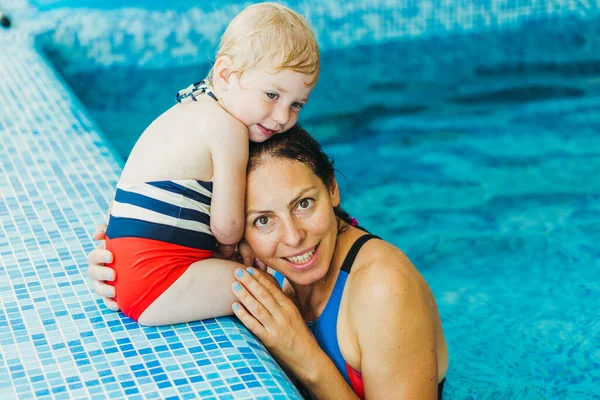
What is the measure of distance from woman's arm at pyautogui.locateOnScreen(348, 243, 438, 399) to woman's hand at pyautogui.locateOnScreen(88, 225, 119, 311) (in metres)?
0.88

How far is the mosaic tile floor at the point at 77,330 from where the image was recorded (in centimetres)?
271

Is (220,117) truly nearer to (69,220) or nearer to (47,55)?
(69,220)

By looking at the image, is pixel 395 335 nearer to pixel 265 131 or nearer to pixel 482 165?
pixel 265 131

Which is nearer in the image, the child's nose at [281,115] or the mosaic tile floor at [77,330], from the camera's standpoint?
the mosaic tile floor at [77,330]

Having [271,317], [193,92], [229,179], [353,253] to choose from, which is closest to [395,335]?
[353,253]

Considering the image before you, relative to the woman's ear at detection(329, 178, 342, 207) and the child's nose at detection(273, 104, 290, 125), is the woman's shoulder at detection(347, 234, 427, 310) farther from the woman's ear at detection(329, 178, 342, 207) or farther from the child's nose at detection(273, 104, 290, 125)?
the child's nose at detection(273, 104, 290, 125)

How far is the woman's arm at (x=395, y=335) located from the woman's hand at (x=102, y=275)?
34.5 inches

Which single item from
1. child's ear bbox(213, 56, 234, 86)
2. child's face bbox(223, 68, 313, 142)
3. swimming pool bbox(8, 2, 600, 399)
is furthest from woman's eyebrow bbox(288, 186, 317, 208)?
swimming pool bbox(8, 2, 600, 399)

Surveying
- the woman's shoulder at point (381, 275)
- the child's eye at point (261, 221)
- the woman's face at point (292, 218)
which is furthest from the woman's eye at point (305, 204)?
the woman's shoulder at point (381, 275)

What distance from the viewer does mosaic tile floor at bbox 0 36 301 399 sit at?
8.87ft

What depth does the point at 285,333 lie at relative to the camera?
9.65ft

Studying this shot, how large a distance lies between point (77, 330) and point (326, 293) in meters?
0.86

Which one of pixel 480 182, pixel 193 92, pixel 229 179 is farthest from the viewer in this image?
pixel 480 182

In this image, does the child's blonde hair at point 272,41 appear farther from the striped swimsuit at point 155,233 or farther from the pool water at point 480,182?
the pool water at point 480,182
